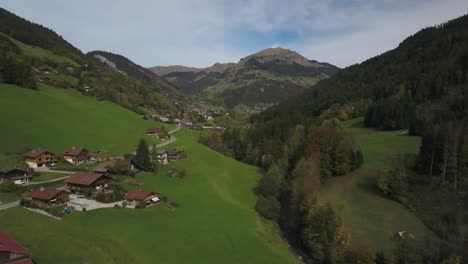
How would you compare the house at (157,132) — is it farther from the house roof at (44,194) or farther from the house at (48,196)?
the house roof at (44,194)

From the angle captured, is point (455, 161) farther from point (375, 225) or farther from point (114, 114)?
point (114, 114)

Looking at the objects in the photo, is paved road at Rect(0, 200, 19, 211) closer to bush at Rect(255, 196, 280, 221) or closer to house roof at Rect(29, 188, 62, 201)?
house roof at Rect(29, 188, 62, 201)

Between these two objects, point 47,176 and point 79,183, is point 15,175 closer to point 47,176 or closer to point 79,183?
point 47,176

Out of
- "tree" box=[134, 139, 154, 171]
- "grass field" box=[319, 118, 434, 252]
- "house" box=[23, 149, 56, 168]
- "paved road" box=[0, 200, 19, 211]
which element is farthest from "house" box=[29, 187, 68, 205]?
"grass field" box=[319, 118, 434, 252]

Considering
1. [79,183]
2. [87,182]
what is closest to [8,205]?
[79,183]

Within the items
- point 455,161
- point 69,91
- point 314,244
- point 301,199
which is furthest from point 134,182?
point 69,91
